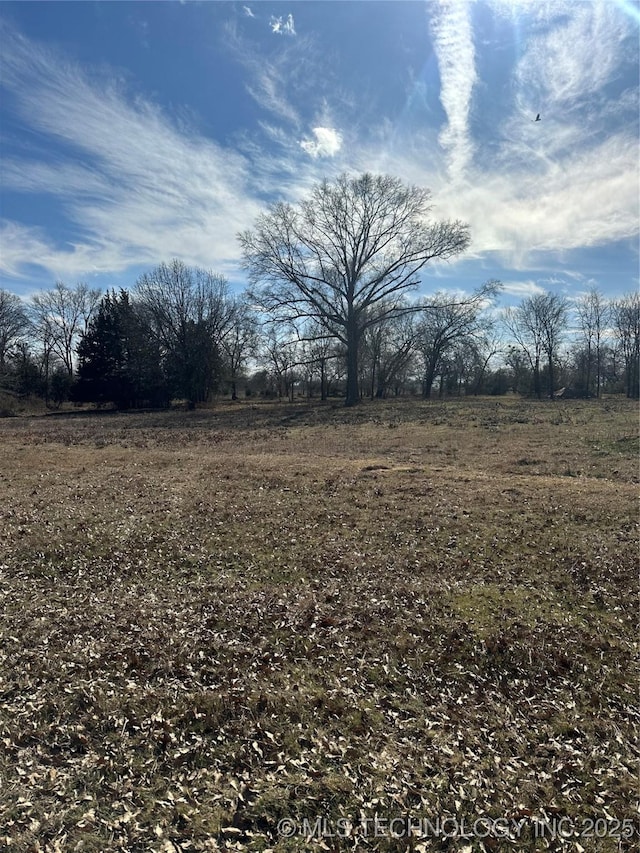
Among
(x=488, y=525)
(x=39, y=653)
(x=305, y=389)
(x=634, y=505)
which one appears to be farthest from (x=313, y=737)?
(x=305, y=389)

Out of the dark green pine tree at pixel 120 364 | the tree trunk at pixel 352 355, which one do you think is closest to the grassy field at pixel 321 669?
the tree trunk at pixel 352 355

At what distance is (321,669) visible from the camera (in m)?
4.32

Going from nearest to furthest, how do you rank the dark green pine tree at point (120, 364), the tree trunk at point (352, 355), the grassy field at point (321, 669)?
the grassy field at point (321, 669) → the tree trunk at point (352, 355) → the dark green pine tree at point (120, 364)

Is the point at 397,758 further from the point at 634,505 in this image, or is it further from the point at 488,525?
the point at 634,505

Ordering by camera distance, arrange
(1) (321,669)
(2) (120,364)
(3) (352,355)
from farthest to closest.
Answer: (2) (120,364), (3) (352,355), (1) (321,669)

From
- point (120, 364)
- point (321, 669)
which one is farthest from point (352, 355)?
point (321, 669)

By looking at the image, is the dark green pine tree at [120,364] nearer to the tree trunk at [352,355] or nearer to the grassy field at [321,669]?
the tree trunk at [352,355]

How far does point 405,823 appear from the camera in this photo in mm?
2869

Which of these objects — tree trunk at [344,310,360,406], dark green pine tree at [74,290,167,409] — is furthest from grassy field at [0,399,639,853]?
dark green pine tree at [74,290,167,409]

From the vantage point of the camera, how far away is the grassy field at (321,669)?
2.93 m

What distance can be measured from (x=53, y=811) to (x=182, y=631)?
6.65ft

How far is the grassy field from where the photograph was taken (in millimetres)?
2928

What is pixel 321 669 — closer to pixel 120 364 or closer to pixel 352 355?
pixel 352 355

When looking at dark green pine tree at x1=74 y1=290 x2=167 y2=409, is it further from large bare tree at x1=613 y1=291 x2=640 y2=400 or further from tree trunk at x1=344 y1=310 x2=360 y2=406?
large bare tree at x1=613 y1=291 x2=640 y2=400
